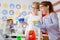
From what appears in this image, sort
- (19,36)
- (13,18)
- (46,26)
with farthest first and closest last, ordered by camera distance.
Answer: (13,18) → (19,36) → (46,26)

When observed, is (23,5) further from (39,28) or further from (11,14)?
(39,28)

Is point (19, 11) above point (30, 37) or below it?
above

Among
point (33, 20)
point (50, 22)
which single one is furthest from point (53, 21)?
point (33, 20)

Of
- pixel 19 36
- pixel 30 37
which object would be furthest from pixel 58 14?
pixel 19 36

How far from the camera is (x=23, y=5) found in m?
1.77

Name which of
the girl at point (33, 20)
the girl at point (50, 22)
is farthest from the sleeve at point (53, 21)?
the girl at point (33, 20)

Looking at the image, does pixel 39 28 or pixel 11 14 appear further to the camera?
pixel 11 14

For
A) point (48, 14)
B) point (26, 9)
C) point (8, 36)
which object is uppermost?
point (26, 9)

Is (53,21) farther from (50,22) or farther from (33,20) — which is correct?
(33,20)

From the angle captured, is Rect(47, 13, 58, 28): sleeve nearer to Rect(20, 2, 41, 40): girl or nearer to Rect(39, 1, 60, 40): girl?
Rect(39, 1, 60, 40): girl

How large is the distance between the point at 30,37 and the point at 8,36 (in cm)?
35

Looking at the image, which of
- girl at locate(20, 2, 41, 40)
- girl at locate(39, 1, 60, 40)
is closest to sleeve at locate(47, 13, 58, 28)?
girl at locate(39, 1, 60, 40)

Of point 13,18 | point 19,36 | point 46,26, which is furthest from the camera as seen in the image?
point 13,18

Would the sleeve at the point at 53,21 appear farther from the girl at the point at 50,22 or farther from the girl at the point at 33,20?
the girl at the point at 33,20
